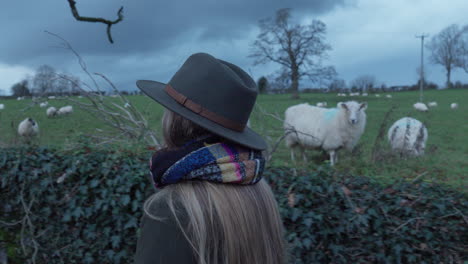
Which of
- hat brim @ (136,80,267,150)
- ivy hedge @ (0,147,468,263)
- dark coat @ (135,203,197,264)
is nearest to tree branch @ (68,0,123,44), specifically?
ivy hedge @ (0,147,468,263)

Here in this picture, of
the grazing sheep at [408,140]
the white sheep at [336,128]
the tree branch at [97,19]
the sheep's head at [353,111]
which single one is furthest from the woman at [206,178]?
the sheep's head at [353,111]

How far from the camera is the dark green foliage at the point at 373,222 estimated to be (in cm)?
303

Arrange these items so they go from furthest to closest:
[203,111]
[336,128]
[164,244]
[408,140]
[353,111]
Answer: [336,128], [353,111], [408,140], [203,111], [164,244]

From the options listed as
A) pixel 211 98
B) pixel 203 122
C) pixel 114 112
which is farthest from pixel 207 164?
pixel 114 112

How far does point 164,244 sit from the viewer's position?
144 cm

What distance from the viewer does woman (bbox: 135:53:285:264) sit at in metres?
1.47

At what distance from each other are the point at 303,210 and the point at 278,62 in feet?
135

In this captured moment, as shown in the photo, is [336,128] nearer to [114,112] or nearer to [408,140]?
[408,140]

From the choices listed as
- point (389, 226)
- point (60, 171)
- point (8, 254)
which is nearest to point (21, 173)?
point (60, 171)

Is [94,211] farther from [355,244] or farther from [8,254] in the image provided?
[355,244]

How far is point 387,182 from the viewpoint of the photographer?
3.43 m

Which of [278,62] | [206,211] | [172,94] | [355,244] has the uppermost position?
[278,62]

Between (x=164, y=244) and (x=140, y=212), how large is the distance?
226 cm

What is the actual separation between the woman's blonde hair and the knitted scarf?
0.04 m
